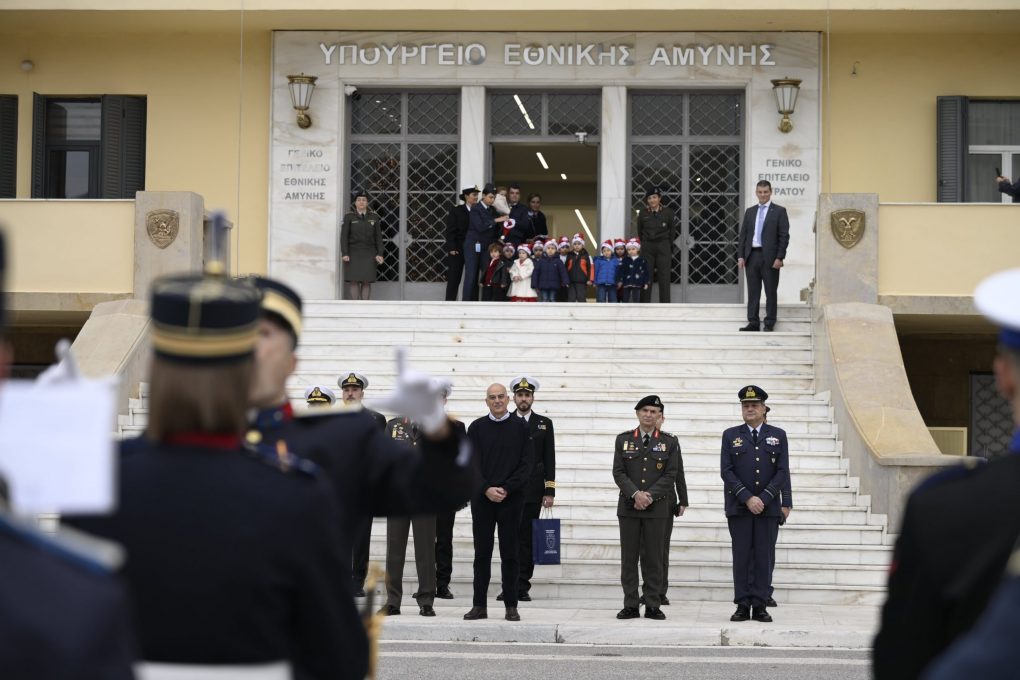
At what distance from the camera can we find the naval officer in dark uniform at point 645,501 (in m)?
12.7

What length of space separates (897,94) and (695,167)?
318 centimetres

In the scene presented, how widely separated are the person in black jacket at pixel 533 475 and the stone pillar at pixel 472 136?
11.0 m

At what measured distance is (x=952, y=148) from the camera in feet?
78.9

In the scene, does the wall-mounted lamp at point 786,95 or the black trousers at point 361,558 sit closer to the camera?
the black trousers at point 361,558

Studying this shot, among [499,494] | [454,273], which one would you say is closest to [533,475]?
[499,494]

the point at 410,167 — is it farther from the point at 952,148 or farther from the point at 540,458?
the point at 540,458

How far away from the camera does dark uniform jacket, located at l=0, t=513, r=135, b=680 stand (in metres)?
2.07

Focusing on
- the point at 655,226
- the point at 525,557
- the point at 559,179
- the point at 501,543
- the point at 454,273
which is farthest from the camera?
the point at 559,179

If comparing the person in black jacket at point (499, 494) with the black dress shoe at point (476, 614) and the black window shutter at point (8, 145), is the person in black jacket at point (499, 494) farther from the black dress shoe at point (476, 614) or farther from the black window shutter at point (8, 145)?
the black window shutter at point (8, 145)

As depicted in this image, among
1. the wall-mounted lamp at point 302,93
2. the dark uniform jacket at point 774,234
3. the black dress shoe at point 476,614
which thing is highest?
the wall-mounted lamp at point 302,93

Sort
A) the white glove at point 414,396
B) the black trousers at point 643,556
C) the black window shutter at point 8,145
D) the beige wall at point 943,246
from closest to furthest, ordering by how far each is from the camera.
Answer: the white glove at point 414,396 → the black trousers at point 643,556 → the beige wall at point 943,246 → the black window shutter at point 8,145

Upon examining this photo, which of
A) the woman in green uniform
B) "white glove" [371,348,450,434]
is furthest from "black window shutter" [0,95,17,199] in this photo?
"white glove" [371,348,450,434]

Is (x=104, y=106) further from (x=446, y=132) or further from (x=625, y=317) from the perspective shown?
(x=625, y=317)

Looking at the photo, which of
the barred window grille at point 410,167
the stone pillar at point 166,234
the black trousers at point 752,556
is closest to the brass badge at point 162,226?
the stone pillar at point 166,234
